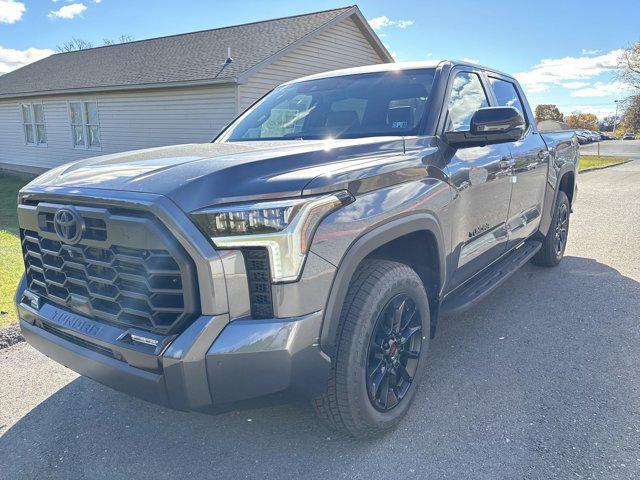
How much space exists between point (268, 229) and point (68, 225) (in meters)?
0.92

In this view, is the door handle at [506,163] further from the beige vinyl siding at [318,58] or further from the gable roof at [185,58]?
the beige vinyl siding at [318,58]

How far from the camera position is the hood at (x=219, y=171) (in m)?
1.96

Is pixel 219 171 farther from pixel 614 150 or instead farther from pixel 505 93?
pixel 614 150

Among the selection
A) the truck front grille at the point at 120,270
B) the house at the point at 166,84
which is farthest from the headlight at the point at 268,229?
the house at the point at 166,84

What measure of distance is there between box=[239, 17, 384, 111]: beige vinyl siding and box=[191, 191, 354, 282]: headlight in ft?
34.6

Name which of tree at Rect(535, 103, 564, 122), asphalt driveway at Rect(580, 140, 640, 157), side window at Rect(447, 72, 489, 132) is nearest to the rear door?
side window at Rect(447, 72, 489, 132)

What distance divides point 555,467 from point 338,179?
67.1 inches

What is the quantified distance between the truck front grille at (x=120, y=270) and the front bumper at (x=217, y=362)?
83 mm

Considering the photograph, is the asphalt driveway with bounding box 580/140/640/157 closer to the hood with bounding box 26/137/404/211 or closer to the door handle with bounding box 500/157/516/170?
the door handle with bounding box 500/157/516/170

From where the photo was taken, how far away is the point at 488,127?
2875 millimetres

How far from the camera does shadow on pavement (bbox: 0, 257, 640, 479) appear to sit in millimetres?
2410

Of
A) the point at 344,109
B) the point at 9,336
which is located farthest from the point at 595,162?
the point at 9,336

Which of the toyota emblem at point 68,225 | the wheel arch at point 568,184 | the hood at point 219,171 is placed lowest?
the wheel arch at point 568,184

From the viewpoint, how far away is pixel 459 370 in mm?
3330
